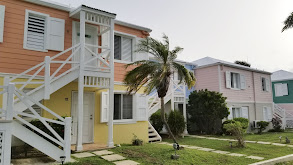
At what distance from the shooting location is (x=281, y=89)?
24766mm

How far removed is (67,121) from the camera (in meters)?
7.08

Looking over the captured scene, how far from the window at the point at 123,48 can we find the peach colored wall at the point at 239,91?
936cm

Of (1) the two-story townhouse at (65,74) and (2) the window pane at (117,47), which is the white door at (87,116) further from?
(2) the window pane at (117,47)

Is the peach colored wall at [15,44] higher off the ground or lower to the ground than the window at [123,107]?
higher

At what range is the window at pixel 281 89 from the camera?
80.0 feet

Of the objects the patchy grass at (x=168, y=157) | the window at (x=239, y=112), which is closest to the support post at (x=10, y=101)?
the patchy grass at (x=168, y=157)

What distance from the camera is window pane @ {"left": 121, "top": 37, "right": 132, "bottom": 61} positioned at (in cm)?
1164

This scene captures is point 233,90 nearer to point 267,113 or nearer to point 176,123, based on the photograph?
point 267,113

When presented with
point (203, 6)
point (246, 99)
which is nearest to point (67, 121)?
point (203, 6)

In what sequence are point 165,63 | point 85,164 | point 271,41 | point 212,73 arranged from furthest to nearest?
1. point 212,73
2. point 271,41
3. point 165,63
4. point 85,164

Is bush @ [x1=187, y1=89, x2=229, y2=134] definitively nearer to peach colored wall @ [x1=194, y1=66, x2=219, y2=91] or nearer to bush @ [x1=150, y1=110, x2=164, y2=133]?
peach colored wall @ [x1=194, y1=66, x2=219, y2=91]

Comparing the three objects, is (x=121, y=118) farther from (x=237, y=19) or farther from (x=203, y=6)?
(x=237, y=19)

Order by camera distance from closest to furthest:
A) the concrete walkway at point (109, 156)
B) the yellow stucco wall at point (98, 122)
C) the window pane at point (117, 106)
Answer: the concrete walkway at point (109, 156), the yellow stucco wall at point (98, 122), the window pane at point (117, 106)

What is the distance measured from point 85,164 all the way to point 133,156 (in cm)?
184
